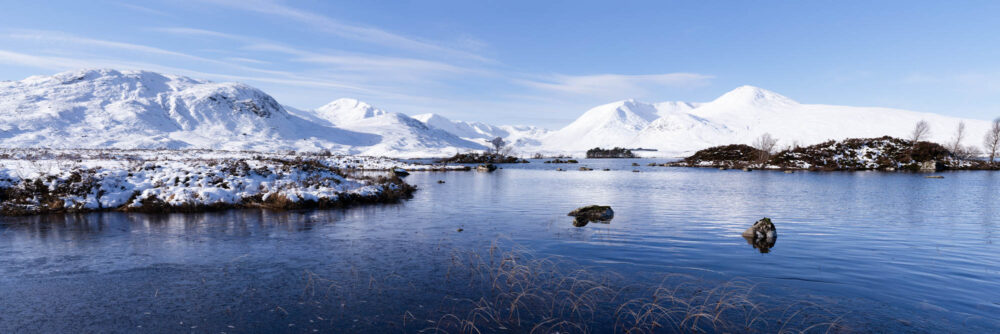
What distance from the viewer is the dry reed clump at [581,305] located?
11102 mm

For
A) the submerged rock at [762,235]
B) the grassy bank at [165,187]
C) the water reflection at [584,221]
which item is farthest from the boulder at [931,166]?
the grassy bank at [165,187]

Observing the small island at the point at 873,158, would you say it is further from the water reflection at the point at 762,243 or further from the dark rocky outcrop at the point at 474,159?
the water reflection at the point at 762,243

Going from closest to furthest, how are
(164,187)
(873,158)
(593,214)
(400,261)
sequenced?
(400,261), (593,214), (164,187), (873,158)

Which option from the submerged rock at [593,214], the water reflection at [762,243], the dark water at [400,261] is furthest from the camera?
the submerged rock at [593,214]

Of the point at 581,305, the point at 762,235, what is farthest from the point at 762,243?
the point at 581,305

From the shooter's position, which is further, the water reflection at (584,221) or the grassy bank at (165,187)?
the grassy bank at (165,187)

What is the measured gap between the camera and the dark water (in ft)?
39.1

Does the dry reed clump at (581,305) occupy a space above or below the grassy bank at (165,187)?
below

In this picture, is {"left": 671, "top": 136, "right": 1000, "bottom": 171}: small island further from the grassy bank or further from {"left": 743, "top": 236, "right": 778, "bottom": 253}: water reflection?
the grassy bank

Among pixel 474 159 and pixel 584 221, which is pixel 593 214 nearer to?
pixel 584 221

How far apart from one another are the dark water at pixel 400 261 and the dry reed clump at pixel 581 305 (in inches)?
12.8

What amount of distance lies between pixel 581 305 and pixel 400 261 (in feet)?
26.4

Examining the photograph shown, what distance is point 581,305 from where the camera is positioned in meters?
12.8

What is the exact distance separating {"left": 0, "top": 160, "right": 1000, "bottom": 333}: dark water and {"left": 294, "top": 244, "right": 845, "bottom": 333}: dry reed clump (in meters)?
0.33
